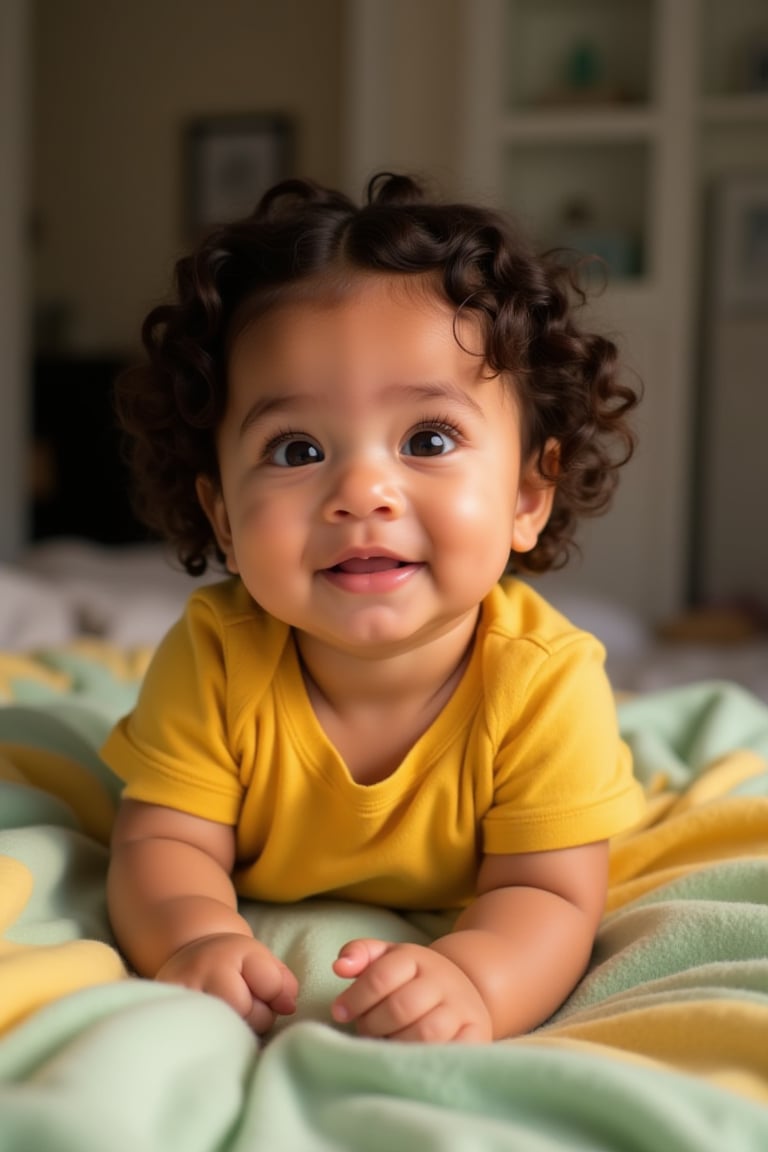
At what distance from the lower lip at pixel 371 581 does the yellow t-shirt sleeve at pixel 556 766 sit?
128 mm

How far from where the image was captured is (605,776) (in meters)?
0.92

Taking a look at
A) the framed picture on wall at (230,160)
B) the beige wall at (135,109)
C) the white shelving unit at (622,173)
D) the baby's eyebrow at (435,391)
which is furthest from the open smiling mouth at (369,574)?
the framed picture on wall at (230,160)

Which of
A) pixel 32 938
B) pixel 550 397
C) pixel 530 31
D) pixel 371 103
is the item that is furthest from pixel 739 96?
pixel 32 938

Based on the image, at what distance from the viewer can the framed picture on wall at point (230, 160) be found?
18.7 ft

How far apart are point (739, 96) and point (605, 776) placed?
3.40 m

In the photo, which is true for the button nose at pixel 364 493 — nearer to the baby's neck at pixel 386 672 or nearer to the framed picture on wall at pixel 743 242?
the baby's neck at pixel 386 672

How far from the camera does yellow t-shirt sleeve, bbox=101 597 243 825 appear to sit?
0.94 meters

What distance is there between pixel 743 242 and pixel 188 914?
11.0ft

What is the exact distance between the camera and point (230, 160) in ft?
19.0

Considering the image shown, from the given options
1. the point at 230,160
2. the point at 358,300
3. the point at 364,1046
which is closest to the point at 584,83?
the point at 230,160

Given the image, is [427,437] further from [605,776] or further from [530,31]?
[530,31]

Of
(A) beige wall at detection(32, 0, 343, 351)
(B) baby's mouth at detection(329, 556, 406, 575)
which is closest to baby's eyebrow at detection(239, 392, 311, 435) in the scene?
(B) baby's mouth at detection(329, 556, 406, 575)

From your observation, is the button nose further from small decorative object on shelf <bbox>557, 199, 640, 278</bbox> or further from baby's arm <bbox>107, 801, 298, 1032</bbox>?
small decorative object on shelf <bbox>557, 199, 640, 278</bbox>

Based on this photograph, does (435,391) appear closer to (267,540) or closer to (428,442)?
(428,442)
